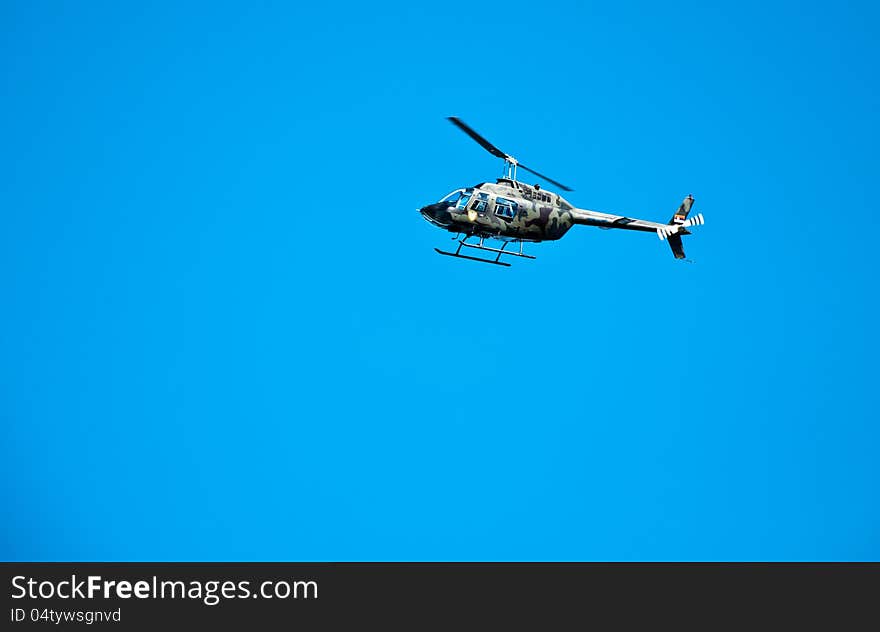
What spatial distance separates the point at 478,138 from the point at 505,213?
2797 millimetres

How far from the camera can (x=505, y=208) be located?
29.1 meters

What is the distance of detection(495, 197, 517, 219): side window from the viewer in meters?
29.0

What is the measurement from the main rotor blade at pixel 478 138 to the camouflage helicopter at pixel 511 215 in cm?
3
